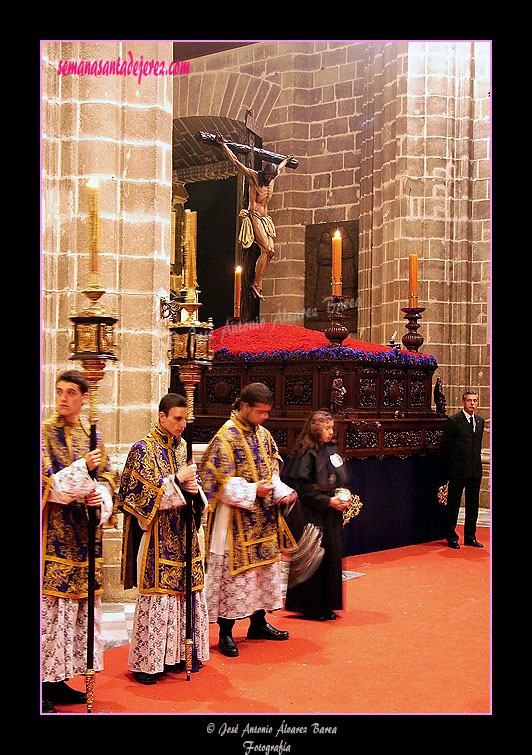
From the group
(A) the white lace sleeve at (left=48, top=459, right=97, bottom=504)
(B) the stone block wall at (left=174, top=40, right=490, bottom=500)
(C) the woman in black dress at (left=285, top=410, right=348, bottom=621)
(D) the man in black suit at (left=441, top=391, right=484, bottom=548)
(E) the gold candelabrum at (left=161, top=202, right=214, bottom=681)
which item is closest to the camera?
(A) the white lace sleeve at (left=48, top=459, right=97, bottom=504)

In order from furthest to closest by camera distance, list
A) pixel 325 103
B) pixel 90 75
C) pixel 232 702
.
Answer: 1. pixel 325 103
2. pixel 90 75
3. pixel 232 702

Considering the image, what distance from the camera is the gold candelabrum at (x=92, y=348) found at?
4.03 m

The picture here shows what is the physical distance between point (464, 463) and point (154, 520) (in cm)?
516

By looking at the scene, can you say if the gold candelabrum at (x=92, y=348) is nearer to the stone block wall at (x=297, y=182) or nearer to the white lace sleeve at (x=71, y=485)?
the white lace sleeve at (x=71, y=485)

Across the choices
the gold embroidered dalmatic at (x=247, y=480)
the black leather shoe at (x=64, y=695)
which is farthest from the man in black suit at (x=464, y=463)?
the black leather shoe at (x=64, y=695)

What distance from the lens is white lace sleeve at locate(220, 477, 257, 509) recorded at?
208 inches

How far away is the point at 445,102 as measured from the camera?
1193cm

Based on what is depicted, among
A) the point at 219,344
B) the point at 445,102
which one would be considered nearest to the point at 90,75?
the point at 219,344

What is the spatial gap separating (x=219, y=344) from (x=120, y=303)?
2959 mm

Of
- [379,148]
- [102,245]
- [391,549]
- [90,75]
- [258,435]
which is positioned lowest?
[391,549]

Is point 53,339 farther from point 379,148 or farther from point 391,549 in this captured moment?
point 379,148

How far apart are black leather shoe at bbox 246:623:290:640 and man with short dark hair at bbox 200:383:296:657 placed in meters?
0.17

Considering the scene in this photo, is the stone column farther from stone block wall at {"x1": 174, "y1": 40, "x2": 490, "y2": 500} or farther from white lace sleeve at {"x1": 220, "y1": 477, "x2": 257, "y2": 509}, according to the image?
stone block wall at {"x1": 174, "y1": 40, "x2": 490, "y2": 500}

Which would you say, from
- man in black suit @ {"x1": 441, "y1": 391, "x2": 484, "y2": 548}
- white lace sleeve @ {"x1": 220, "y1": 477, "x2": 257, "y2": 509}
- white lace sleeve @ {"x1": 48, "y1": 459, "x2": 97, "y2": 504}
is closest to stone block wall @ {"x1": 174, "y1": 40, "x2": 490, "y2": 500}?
man in black suit @ {"x1": 441, "y1": 391, "x2": 484, "y2": 548}
